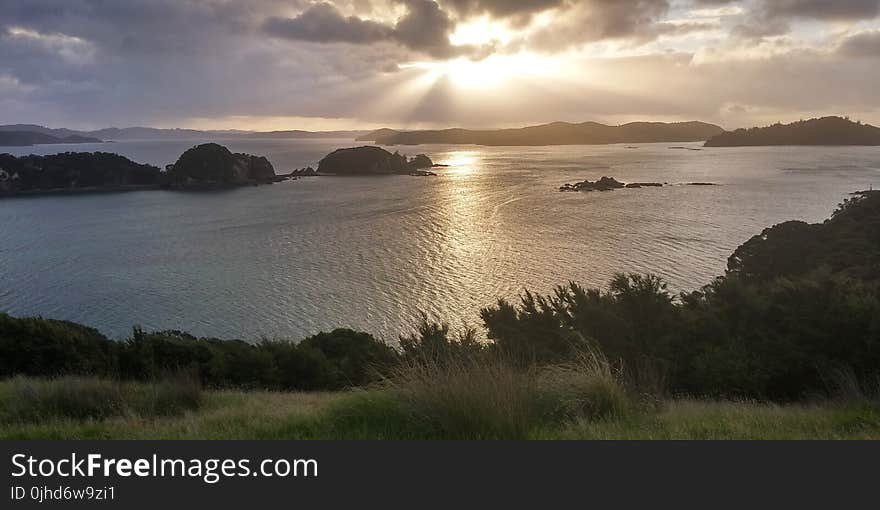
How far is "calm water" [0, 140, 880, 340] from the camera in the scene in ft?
128

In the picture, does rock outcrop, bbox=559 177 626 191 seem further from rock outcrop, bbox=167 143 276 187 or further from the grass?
the grass

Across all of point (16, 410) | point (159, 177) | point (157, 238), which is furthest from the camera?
point (159, 177)

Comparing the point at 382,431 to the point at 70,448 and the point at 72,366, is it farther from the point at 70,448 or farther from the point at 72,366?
the point at 72,366

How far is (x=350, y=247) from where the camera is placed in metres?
57.7

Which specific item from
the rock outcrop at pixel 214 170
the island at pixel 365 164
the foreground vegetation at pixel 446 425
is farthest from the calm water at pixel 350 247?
the island at pixel 365 164

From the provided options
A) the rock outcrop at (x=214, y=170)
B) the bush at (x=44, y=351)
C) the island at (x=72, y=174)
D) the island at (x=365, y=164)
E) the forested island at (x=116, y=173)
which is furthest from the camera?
the island at (x=365, y=164)

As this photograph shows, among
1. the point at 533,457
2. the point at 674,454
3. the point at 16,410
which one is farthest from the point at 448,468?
the point at 16,410

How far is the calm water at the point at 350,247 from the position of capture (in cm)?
3909

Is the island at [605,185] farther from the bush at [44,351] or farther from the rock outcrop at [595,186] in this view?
the bush at [44,351]

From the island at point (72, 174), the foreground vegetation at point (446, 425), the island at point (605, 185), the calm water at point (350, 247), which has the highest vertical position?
the island at point (72, 174)

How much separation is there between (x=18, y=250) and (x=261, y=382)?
55441 mm

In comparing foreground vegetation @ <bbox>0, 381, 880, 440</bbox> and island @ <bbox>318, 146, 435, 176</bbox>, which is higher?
island @ <bbox>318, 146, 435, 176</bbox>

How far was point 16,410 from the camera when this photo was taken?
6828mm

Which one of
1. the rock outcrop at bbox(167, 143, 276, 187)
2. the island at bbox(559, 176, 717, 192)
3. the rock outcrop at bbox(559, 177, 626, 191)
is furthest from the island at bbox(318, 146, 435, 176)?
the island at bbox(559, 176, 717, 192)
